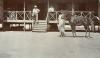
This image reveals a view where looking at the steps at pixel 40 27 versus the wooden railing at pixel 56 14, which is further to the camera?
the wooden railing at pixel 56 14

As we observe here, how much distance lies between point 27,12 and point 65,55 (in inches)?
711

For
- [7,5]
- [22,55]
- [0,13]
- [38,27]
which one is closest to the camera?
[22,55]

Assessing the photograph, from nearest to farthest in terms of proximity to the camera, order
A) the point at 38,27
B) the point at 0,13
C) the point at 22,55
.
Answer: the point at 22,55 < the point at 38,27 < the point at 0,13

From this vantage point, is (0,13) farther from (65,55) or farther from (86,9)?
(65,55)

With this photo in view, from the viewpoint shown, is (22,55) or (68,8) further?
(68,8)

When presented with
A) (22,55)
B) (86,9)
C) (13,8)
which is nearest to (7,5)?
(13,8)

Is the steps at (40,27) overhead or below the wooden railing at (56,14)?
below

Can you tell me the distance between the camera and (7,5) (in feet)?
101

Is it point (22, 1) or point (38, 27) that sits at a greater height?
point (22, 1)

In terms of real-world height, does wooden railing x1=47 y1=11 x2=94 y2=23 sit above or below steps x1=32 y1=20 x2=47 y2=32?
above

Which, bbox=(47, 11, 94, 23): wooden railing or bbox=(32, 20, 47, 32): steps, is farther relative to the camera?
bbox=(47, 11, 94, 23): wooden railing

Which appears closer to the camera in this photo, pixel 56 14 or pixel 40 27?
pixel 40 27

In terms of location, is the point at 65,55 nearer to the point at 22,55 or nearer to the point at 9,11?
the point at 22,55

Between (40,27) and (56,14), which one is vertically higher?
(56,14)
